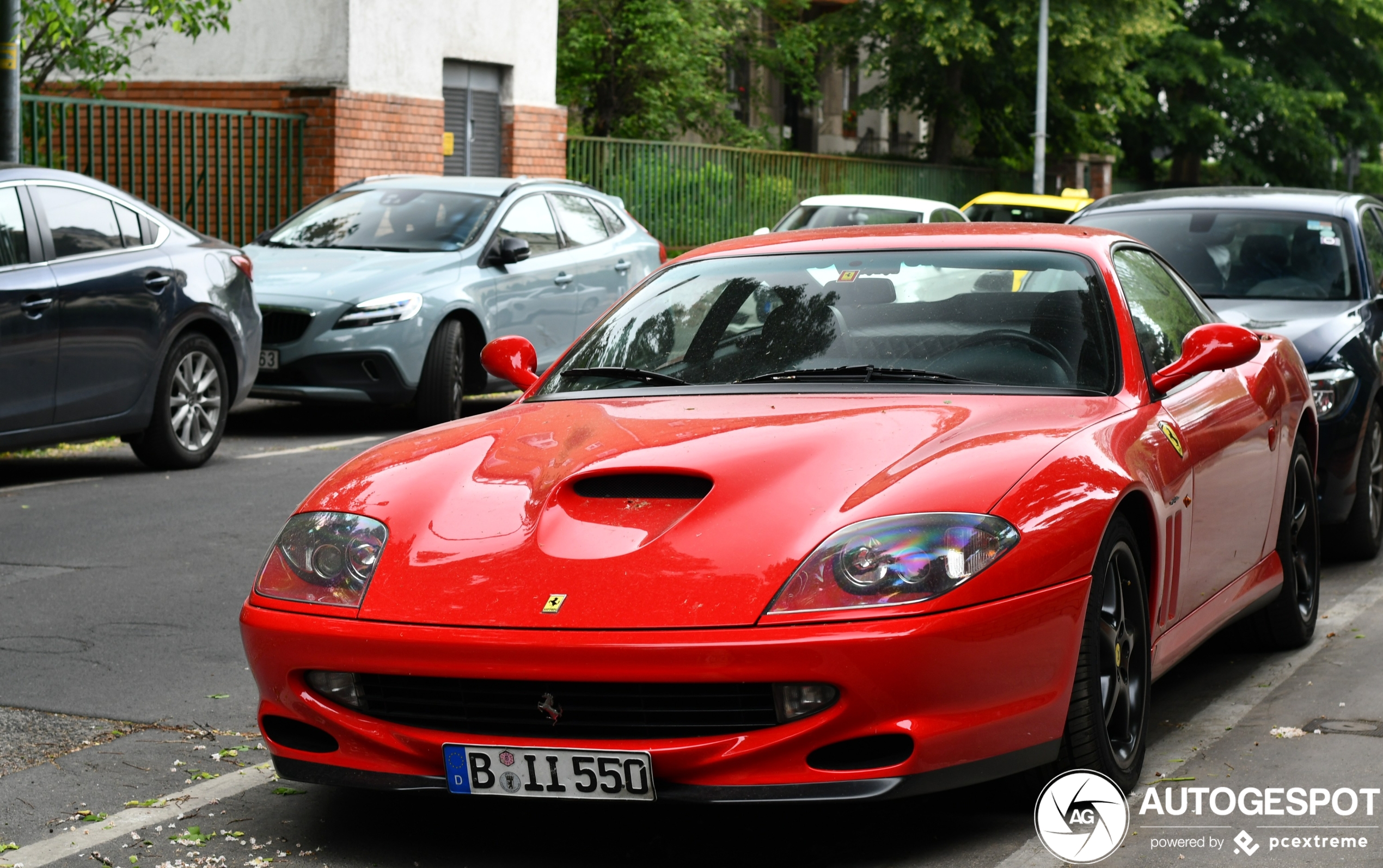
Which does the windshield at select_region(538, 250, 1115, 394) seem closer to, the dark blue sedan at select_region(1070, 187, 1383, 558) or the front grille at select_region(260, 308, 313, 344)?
the dark blue sedan at select_region(1070, 187, 1383, 558)

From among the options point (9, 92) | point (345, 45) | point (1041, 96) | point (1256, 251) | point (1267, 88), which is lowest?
point (1256, 251)

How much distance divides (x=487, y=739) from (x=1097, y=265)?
2.36 meters

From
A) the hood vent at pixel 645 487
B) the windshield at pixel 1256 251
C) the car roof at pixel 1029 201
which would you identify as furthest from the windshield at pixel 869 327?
the car roof at pixel 1029 201

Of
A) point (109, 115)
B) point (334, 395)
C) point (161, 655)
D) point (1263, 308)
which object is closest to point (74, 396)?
point (334, 395)

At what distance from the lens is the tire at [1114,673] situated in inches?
162

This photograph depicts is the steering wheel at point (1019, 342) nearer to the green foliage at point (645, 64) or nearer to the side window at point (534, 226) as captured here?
the side window at point (534, 226)

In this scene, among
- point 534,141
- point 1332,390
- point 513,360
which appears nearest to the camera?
point 513,360

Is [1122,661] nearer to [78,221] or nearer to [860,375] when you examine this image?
[860,375]

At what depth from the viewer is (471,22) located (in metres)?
21.1

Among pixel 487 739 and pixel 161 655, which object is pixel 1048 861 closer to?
pixel 487 739

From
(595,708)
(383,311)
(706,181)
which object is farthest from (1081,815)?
(706,181)

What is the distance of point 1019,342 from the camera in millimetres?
4953

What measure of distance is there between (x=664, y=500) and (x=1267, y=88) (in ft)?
136

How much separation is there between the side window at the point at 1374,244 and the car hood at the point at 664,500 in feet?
15.6
